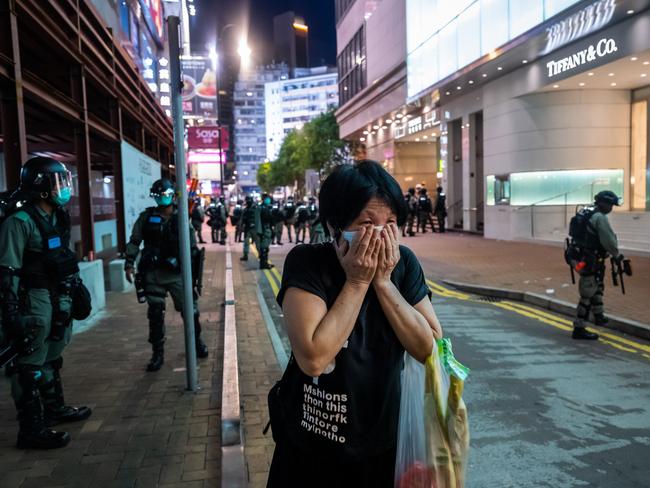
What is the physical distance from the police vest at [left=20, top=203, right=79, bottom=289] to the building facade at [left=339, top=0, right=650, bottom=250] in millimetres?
14541

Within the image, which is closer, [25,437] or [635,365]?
[25,437]

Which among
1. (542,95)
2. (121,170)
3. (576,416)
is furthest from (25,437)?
(542,95)

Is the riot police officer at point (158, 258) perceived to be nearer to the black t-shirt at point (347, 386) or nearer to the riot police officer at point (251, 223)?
the black t-shirt at point (347, 386)

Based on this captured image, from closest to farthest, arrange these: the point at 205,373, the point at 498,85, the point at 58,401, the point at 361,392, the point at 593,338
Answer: the point at 361,392 < the point at 58,401 < the point at 205,373 < the point at 593,338 < the point at 498,85

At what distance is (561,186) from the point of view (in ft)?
65.3

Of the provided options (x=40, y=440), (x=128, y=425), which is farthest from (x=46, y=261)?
(x=128, y=425)

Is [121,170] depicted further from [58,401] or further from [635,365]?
[635,365]

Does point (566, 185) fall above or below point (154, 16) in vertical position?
below

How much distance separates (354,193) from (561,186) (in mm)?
20232

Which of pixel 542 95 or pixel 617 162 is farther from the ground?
pixel 542 95

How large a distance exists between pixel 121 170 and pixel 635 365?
9678 millimetres

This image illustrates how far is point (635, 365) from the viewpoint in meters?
5.77

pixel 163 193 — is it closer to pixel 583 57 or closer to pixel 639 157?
pixel 583 57

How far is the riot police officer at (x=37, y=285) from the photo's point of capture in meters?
3.60
